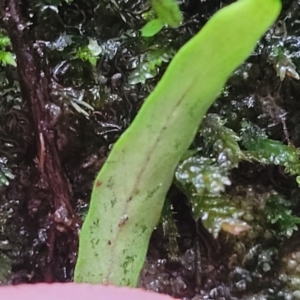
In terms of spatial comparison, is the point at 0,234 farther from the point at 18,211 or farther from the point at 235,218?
the point at 235,218

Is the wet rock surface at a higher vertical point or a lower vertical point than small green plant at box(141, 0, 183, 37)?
lower

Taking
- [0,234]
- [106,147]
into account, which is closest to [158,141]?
[106,147]

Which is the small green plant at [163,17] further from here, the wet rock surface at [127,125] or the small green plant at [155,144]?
the small green plant at [155,144]

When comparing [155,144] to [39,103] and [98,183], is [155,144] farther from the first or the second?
[39,103]

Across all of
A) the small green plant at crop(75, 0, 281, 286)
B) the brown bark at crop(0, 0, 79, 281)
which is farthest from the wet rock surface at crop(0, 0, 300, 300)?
the small green plant at crop(75, 0, 281, 286)

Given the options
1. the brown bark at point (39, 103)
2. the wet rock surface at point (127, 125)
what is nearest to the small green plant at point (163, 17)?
the wet rock surface at point (127, 125)

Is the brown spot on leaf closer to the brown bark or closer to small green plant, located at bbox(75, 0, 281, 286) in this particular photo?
small green plant, located at bbox(75, 0, 281, 286)

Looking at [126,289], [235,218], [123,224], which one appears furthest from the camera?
[235,218]

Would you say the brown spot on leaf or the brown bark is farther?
the brown bark

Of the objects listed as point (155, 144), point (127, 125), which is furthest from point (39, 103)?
point (155, 144)
